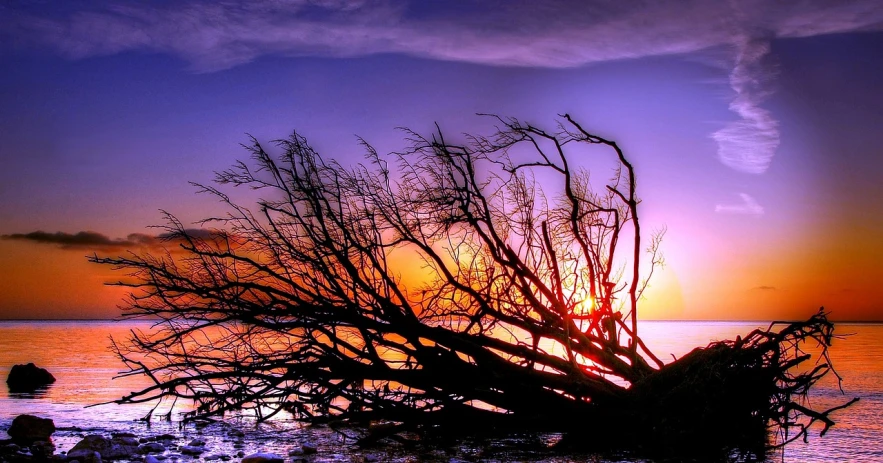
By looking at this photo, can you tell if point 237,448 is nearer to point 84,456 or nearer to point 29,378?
point 84,456

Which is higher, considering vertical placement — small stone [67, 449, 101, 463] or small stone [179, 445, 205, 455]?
small stone [67, 449, 101, 463]

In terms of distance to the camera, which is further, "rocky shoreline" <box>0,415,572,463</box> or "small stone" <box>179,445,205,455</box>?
"small stone" <box>179,445,205,455</box>

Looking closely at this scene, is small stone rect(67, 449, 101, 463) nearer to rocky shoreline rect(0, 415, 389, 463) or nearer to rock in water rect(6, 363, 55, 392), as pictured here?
rocky shoreline rect(0, 415, 389, 463)

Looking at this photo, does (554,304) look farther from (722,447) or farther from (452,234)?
(722,447)

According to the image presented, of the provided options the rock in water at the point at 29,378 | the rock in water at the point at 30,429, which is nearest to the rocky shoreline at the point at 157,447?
the rock in water at the point at 30,429

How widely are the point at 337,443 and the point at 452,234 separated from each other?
3639 millimetres

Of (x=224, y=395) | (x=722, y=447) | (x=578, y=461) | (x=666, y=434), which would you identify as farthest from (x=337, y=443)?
(x=722, y=447)

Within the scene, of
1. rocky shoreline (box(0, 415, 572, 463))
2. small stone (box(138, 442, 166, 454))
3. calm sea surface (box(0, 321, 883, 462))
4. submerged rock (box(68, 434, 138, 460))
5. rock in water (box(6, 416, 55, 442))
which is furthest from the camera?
calm sea surface (box(0, 321, 883, 462))

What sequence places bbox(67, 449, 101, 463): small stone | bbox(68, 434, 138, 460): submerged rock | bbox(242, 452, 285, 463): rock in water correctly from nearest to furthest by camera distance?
bbox(242, 452, 285, 463): rock in water
bbox(67, 449, 101, 463): small stone
bbox(68, 434, 138, 460): submerged rock

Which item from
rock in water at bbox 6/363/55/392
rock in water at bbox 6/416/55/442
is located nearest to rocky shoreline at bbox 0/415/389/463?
rock in water at bbox 6/416/55/442

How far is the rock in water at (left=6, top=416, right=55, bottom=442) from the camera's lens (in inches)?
382

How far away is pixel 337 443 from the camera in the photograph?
9.97m

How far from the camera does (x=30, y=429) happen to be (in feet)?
32.5

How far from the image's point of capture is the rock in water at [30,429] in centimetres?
970
